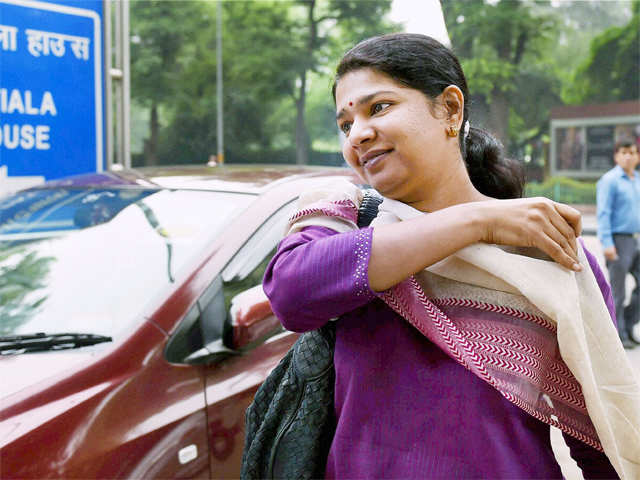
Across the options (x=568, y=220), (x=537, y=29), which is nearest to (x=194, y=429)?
(x=568, y=220)

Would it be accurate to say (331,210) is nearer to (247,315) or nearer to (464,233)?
(464,233)

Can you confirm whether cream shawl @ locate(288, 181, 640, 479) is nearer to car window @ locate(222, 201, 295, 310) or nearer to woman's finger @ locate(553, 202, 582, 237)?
woman's finger @ locate(553, 202, 582, 237)

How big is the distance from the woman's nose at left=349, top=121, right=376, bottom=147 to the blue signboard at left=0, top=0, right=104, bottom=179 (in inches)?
123

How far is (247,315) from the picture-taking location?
2.05m

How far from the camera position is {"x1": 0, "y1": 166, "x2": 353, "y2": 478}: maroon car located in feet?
5.67

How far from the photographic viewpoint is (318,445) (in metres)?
1.25

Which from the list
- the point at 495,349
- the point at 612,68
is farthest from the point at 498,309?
the point at 612,68

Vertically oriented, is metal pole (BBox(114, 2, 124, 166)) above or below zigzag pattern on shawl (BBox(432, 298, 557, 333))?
above

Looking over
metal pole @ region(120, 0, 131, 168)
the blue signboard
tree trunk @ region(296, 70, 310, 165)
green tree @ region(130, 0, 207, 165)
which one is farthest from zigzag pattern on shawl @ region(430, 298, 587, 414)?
green tree @ region(130, 0, 207, 165)

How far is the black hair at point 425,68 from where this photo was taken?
1.23 metres

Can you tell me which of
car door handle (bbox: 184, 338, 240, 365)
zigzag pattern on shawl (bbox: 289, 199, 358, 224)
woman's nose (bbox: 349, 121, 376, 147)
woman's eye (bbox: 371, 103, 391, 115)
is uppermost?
woman's eye (bbox: 371, 103, 391, 115)

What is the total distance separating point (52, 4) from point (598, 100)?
2797cm

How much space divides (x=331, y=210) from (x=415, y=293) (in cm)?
21

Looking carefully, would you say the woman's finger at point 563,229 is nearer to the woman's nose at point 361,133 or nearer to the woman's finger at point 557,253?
the woman's finger at point 557,253
